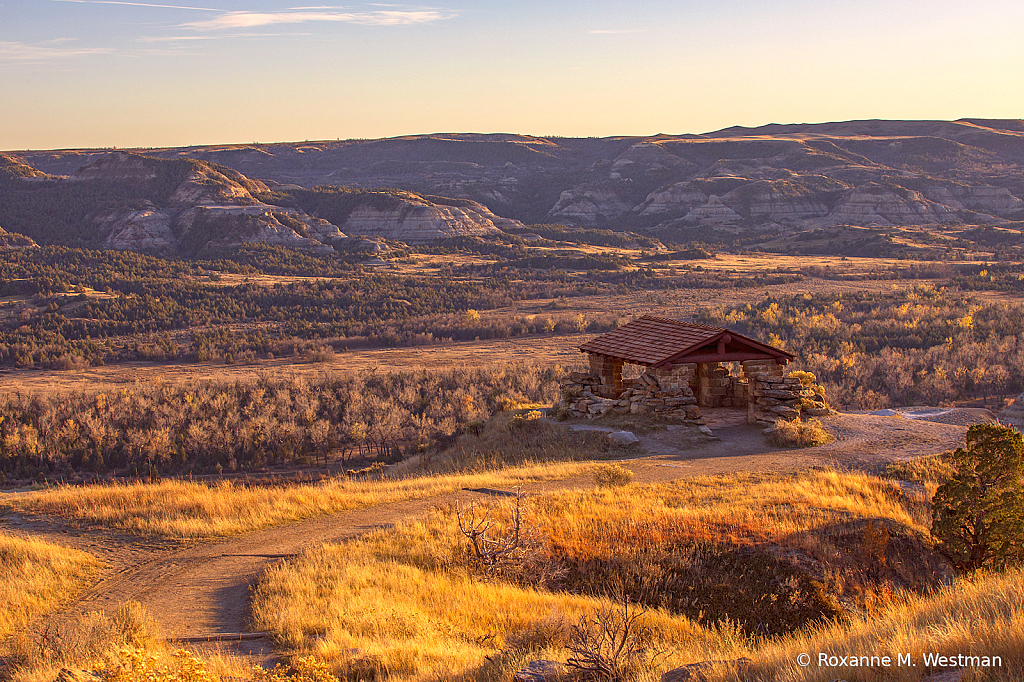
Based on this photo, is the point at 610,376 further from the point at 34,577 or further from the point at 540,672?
the point at 540,672

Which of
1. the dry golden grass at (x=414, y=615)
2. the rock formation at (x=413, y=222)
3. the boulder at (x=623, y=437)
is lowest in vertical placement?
the boulder at (x=623, y=437)

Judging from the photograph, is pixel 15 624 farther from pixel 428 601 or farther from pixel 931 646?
pixel 931 646

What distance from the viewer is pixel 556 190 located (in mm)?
150125

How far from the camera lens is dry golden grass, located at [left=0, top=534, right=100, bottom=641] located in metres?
8.01

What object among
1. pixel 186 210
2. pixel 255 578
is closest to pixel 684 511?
pixel 255 578

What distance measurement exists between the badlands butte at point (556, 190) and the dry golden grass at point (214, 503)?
7746cm

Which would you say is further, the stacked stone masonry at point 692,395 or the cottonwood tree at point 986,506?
the stacked stone masonry at point 692,395

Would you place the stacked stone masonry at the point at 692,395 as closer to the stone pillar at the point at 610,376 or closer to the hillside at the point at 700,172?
the stone pillar at the point at 610,376

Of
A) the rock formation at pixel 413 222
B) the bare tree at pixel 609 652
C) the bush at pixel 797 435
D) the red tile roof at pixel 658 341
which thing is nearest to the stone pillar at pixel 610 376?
the red tile roof at pixel 658 341

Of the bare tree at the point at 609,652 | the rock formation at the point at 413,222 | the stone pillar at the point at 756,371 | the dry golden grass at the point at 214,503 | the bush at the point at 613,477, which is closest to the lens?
the bare tree at the point at 609,652

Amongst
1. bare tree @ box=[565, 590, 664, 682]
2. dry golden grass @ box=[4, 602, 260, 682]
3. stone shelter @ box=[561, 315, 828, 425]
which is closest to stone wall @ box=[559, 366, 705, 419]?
stone shelter @ box=[561, 315, 828, 425]

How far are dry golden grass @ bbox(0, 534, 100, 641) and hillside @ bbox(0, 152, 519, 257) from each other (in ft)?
264

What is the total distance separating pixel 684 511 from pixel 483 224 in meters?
99.2

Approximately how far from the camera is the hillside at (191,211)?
87.0 metres
